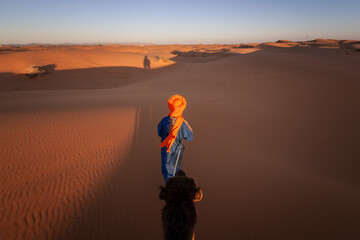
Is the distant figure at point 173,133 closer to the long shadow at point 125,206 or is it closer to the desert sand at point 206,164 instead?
the long shadow at point 125,206

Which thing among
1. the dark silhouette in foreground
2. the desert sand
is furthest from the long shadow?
the dark silhouette in foreground

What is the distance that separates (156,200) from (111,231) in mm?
871

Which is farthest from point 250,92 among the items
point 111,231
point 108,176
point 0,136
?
point 0,136

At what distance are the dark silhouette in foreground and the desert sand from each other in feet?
5.41

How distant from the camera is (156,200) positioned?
3.25 metres

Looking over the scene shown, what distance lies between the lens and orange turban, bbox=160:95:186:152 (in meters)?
2.67

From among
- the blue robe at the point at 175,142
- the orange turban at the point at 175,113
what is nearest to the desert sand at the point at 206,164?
the blue robe at the point at 175,142

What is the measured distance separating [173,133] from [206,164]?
1797 millimetres

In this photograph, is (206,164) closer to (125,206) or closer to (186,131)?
(186,131)

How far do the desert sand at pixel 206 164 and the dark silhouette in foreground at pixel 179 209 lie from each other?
1649mm

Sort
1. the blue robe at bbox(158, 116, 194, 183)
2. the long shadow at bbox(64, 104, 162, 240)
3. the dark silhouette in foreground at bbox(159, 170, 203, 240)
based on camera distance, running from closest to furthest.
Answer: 1. the dark silhouette in foreground at bbox(159, 170, 203, 240)
2. the long shadow at bbox(64, 104, 162, 240)
3. the blue robe at bbox(158, 116, 194, 183)

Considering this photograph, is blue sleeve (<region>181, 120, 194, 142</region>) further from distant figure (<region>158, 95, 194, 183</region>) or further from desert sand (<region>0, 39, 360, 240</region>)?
desert sand (<region>0, 39, 360, 240</region>)

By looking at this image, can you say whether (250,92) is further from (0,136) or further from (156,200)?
(0,136)

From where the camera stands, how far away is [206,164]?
4.16m
